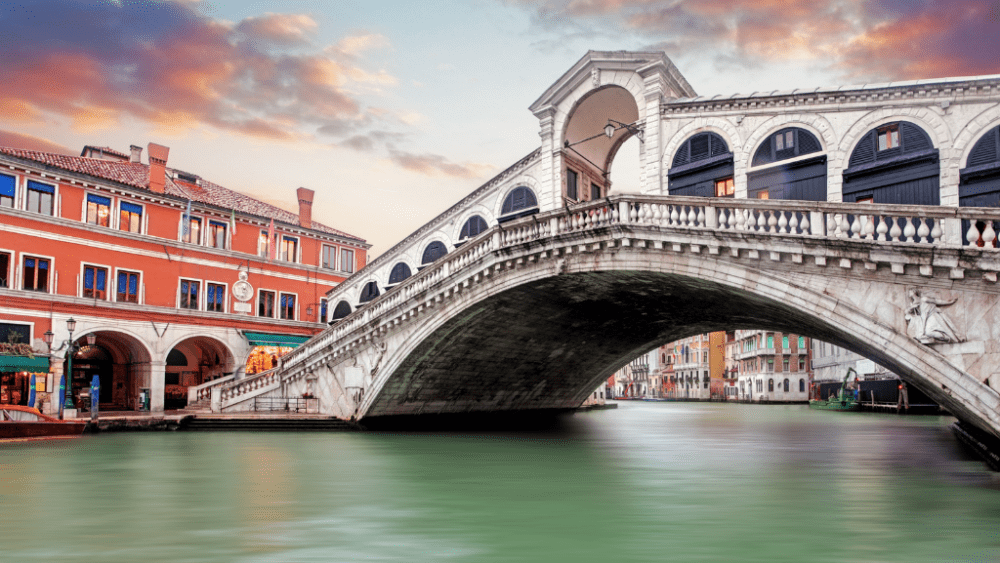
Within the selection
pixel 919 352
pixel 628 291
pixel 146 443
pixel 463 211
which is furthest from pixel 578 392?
pixel 919 352

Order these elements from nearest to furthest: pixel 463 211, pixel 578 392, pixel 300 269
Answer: pixel 463 211 < pixel 300 269 < pixel 578 392

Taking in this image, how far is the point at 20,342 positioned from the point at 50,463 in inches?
439

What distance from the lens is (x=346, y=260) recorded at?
111 feet

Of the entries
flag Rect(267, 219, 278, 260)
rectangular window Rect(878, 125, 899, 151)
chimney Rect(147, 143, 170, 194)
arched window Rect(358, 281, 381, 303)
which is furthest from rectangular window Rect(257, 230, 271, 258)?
rectangular window Rect(878, 125, 899, 151)

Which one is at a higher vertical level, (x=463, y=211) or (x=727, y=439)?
(x=463, y=211)

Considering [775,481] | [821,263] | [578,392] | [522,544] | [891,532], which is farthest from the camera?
[578,392]

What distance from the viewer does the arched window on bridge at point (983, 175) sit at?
13672 millimetres

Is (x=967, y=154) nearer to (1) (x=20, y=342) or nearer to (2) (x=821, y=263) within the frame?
(2) (x=821, y=263)

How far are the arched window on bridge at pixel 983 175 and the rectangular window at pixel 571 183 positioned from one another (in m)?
10.1

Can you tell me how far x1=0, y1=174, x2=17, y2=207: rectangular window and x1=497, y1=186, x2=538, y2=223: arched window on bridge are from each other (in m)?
15.5

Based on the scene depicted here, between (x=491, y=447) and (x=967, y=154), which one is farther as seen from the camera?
(x=491, y=447)

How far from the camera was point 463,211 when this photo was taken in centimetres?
2456

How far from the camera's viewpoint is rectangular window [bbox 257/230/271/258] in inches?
1177

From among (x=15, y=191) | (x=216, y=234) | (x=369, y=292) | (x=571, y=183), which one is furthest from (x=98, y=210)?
(x=571, y=183)
